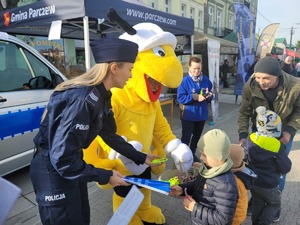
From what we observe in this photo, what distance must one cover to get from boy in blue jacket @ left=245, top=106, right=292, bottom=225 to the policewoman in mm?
1225

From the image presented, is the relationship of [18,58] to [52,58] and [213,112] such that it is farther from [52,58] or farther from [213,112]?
[52,58]

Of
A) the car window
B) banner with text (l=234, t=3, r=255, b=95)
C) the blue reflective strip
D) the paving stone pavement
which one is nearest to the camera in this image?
the paving stone pavement

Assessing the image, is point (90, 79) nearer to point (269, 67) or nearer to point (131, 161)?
point (131, 161)

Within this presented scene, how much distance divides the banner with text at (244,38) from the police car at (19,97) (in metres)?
6.22

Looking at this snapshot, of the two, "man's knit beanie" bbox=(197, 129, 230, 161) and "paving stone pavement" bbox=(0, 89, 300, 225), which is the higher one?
"man's knit beanie" bbox=(197, 129, 230, 161)

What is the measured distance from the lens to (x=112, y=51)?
5.09 ft

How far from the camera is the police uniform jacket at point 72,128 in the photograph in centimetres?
135

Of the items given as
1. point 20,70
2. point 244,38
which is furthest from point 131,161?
point 244,38

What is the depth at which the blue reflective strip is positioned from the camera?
9.64 feet

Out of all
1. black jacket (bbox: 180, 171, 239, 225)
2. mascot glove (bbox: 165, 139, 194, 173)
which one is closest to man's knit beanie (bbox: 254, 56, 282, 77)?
mascot glove (bbox: 165, 139, 194, 173)

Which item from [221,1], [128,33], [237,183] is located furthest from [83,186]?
[221,1]

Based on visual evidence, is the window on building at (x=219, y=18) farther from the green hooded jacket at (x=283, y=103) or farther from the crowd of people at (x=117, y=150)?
the crowd of people at (x=117, y=150)

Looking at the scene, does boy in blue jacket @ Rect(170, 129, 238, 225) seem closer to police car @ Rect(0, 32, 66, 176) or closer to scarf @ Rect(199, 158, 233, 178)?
scarf @ Rect(199, 158, 233, 178)

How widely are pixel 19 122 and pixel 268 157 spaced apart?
2.77 meters
